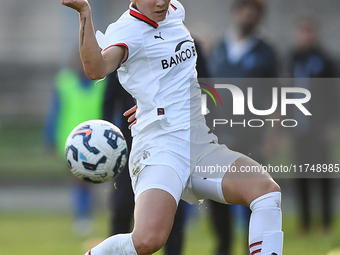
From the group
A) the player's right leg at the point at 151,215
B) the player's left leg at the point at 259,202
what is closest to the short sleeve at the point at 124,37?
the player's right leg at the point at 151,215

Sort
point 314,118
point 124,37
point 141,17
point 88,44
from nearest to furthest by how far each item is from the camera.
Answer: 1. point 88,44
2. point 124,37
3. point 141,17
4. point 314,118

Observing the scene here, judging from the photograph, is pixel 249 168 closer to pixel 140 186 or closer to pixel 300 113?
pixel 140 186

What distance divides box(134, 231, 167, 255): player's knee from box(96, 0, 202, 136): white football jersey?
2.30ft

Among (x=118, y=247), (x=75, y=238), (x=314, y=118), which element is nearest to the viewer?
(x=118, y=247)

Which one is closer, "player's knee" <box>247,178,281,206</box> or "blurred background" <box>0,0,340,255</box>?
"player's knee" <box>247,178,281,206</box>

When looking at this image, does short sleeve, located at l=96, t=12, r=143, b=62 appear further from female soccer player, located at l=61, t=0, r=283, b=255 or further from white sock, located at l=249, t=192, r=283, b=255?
white sock, located at l=249, t=192, r=283, b=255

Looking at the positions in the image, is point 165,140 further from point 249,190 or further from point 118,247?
point 118,247

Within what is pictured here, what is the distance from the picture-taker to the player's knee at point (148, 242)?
3131 millimetres

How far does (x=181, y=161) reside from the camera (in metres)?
3.47

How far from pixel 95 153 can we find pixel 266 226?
1111 millimetres

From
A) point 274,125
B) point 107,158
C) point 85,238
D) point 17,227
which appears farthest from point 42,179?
point 107,158

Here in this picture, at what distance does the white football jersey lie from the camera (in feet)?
11.2

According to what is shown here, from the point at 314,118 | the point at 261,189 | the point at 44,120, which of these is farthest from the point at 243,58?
the point at 44,120

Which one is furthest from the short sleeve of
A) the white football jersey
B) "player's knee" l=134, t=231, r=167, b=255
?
"player's knee" l=134, t=231, r=167, b=255
